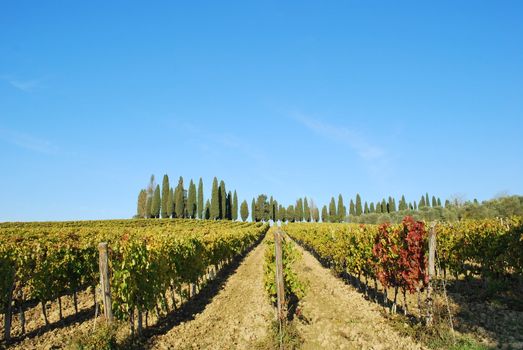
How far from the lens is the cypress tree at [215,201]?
85875 mm

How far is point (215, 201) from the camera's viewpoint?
86562 mm

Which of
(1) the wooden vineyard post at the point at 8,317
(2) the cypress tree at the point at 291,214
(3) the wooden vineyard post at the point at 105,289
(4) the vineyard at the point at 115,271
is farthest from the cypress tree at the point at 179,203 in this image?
(3) the wooden vineyard post at the point at 105,289

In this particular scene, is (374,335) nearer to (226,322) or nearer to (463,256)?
(226,322)

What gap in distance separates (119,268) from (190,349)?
2918 mm

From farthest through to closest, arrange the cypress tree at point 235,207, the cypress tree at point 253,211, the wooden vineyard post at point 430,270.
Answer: the cypress tree at point 253,211 < the cypress tree at point 235,207 < the wooden vineyard post at point 430,270

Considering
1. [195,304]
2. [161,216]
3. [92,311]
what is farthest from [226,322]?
[161,216]

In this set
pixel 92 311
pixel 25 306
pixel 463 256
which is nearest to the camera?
pixel 92 311

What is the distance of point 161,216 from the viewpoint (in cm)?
8369

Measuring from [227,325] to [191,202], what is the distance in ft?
249

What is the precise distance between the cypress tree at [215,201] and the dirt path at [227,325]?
72016 millimetres

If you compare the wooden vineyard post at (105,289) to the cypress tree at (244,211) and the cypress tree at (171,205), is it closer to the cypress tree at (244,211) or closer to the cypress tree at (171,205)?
the cypress tree at (171,205)

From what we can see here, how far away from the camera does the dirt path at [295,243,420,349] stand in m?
8.41

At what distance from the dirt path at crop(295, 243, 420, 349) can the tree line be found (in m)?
40.1

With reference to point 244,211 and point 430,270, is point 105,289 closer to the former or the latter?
point 430,270
